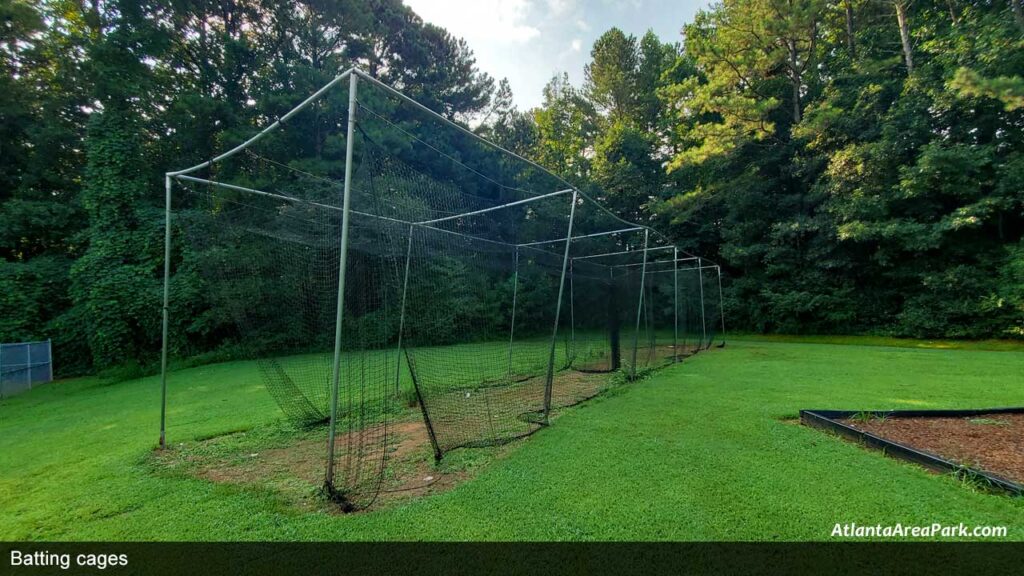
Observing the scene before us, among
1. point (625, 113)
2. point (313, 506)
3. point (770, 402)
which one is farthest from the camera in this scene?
point (625, 113)

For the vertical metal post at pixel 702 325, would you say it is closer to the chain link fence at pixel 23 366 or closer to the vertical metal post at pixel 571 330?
the vertical metal post at pixel 571 330

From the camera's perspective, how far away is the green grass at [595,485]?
6.48 feet

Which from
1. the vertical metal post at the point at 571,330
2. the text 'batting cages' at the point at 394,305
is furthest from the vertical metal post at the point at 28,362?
the vertical metal post at the point at 571,330

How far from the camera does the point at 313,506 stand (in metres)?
2.28

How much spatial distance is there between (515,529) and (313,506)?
1.21 m

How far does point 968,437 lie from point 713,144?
486 inches

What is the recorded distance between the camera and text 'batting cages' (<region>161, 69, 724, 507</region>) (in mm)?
3010

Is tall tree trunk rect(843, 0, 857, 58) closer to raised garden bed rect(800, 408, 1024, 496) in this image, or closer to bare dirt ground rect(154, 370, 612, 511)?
raised garden bed rect(800, 408, 1024, 496)

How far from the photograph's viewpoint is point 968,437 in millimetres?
2955

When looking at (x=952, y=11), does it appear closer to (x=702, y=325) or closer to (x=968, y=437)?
(x=702, y=325)

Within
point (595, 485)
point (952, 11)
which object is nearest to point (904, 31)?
point (952, 11)
